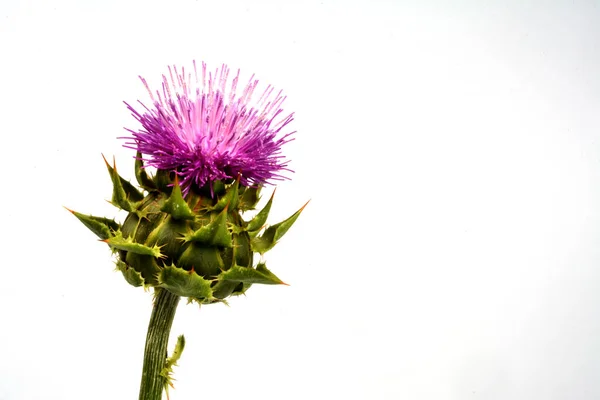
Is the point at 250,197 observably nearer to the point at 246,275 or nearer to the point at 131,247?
the point at 246,275

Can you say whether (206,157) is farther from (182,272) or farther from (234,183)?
(182,272)

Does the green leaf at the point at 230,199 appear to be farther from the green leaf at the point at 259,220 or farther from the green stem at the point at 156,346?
the green stem at the point at 156,346

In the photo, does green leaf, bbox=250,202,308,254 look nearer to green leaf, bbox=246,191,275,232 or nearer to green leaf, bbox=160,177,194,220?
green leaf, bbox=246,191,275,232

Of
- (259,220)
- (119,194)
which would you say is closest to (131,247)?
(119,194)

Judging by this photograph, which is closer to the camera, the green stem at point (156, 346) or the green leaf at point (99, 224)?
the green leaf at point (99, 224)

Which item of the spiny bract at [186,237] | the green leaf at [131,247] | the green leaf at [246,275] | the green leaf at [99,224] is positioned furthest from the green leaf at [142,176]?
the green leaf at [246,275]

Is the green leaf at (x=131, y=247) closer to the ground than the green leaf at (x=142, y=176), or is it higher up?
closer to the ground

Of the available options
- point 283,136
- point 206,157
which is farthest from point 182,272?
point 283,136

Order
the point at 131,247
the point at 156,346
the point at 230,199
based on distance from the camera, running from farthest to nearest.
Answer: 1. the point at 156,346
2. the point at 230,199
3. the point at 131,247
